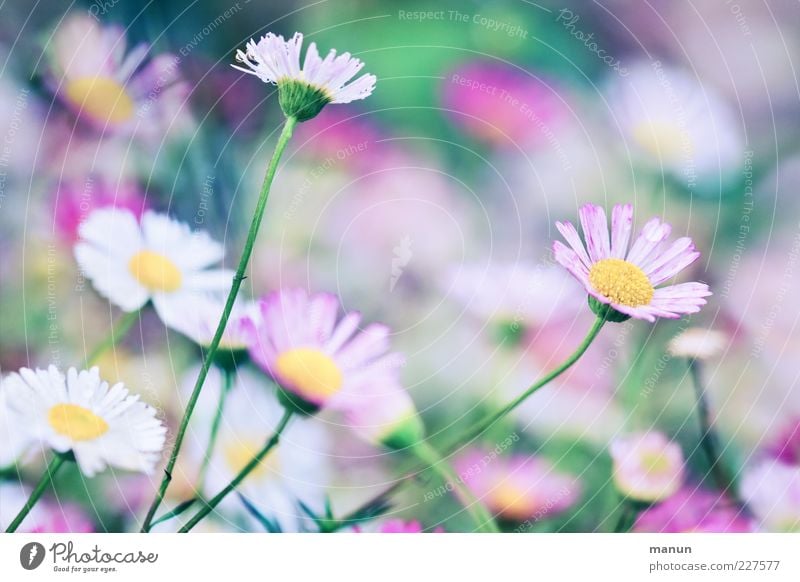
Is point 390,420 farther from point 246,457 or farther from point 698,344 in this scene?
point 698,344

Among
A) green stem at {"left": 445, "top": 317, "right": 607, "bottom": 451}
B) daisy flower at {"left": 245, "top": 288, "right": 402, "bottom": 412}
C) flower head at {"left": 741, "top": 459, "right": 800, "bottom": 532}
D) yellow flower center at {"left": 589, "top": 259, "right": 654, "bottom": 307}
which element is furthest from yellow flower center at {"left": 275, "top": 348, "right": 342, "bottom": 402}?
flower head at {"left": 741, "top": 459, "right": 800, "bottom": 532}

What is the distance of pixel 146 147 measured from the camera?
559mm

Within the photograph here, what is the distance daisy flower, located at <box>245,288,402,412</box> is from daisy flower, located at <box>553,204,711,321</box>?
16 cm

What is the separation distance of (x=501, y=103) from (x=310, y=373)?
248mm

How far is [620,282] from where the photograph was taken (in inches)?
21.8

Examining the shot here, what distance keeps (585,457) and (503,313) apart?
0.13m

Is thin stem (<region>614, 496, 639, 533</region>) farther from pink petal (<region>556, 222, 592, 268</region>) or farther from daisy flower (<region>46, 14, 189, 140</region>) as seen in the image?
daisy flower (<region>46, 14, 189, 140</region>)

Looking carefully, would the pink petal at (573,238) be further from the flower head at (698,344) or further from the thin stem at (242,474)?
the thin stem at (242,474)

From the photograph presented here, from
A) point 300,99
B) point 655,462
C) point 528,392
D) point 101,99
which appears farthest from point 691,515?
point 101,99

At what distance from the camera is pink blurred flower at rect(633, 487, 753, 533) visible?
0.58 metres

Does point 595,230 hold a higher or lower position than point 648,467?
higher

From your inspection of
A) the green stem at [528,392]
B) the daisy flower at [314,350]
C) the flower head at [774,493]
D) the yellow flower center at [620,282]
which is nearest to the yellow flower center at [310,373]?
the daisy flower at [314,350]

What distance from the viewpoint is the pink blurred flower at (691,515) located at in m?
0.58

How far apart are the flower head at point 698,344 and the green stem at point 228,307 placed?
32 centimetres
